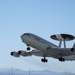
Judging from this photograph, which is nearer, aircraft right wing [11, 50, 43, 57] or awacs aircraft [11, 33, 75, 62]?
awacs aircraft [11, 33, 75, 62]

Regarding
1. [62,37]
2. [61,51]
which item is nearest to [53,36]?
[62,37]

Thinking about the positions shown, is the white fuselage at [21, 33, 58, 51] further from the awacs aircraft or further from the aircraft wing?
the aircraft wing

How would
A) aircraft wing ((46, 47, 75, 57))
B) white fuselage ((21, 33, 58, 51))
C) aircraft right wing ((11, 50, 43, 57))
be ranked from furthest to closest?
1. aircraft right wing ((11, 50, 43, 57))
2. aircraft wing ((46, 47, 75, 57))
3. white fuselage ((21, 33, 58, 51))

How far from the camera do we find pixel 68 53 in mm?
66688

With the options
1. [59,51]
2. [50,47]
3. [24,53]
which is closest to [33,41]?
[50,47]

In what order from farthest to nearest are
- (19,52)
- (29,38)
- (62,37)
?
(19,52), (62,37), (29,38)

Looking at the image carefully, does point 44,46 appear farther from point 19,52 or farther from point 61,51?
point 19,52

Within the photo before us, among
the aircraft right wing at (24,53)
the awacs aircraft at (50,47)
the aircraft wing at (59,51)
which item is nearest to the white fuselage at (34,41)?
the awacs aircraft at (50,47)

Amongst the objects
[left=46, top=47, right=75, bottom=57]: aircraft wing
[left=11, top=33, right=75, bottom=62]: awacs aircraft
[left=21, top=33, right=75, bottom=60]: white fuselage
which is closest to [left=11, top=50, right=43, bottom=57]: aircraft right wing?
[left=11, top=33, right=75, bottom=62]: awacs aircraft

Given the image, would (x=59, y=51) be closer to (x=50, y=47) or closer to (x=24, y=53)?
(x=50, y=47)

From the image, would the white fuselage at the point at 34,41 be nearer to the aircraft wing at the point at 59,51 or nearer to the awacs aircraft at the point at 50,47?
the awacs aircraft at the point at 50,47

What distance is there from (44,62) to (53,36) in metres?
8.91

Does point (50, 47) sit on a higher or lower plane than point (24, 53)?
higher

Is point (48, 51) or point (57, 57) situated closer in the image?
point (48, 51)
